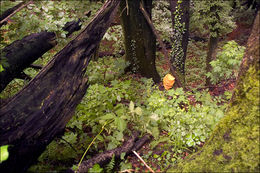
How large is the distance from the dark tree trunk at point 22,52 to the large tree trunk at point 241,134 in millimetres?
3044

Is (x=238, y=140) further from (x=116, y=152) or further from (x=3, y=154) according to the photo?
(x=3, y=154)

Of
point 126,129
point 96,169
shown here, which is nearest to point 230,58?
point 126,129

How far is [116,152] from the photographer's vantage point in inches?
110

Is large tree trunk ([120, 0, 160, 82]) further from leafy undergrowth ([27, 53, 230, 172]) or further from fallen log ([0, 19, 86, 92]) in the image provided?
leafy undergrowth ([27, 53, 230, 172])

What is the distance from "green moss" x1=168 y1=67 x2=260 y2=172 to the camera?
1717 mm

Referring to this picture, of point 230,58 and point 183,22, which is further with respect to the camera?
point 183,22

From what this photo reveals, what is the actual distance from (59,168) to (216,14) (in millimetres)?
10487

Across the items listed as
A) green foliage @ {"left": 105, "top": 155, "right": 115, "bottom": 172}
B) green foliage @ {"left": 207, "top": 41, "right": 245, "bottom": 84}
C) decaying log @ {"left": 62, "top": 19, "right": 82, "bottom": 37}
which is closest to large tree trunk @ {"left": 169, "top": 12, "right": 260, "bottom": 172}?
green foliage @ {"left": 105, "top": 155, "right": 115, "bottom": 172}

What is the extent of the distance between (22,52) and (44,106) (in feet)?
5.15

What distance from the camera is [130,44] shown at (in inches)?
286

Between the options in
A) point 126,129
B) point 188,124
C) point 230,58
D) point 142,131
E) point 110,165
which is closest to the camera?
point 110,165

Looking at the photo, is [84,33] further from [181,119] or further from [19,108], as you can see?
[181,119]

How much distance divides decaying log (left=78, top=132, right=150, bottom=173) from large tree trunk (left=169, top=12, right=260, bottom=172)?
97 centimetres

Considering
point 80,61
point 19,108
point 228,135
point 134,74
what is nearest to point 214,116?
point 228,135
